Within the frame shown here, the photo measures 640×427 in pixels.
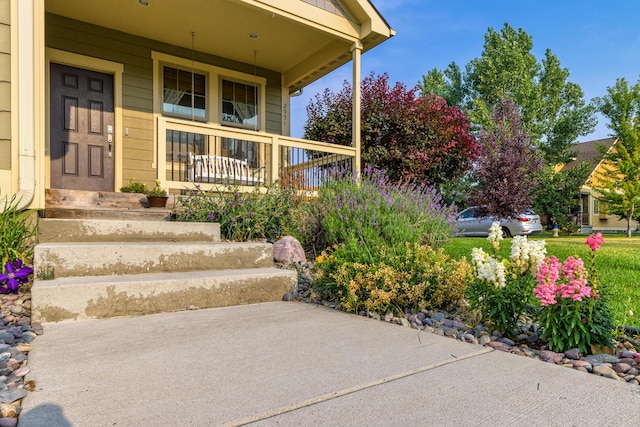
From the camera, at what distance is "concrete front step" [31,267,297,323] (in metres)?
2.47

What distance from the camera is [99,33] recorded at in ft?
21.3

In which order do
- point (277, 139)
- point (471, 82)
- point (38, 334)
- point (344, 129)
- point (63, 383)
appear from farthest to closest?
point (471, 82) → point (344, 129) → point (277, 139) → point (38, 334) → point (63, 383)

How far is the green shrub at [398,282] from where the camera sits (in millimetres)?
2832

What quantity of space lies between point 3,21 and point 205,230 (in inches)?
105

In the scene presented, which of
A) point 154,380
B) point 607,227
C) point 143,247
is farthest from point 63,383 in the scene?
point 607,227

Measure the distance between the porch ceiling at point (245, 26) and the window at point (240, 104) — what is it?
1.76ft

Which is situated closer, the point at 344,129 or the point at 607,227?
the point at 344,129

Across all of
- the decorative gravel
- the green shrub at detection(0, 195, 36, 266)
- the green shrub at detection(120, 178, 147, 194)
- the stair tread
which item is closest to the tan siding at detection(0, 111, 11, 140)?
the green shrub at detection(0, 195, 36, 266)

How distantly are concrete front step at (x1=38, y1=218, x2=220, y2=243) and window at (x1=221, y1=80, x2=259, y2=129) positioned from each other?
432 cm

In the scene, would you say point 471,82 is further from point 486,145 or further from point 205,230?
point 205,230

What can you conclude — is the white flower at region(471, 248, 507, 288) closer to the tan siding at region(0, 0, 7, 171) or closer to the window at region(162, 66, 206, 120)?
the tan siding at region(0, 0, 7, 171)

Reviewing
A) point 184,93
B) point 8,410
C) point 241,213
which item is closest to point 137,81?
point 184,93

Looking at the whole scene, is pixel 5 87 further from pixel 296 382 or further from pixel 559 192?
pixel 559 192

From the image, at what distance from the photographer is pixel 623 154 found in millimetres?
17531
